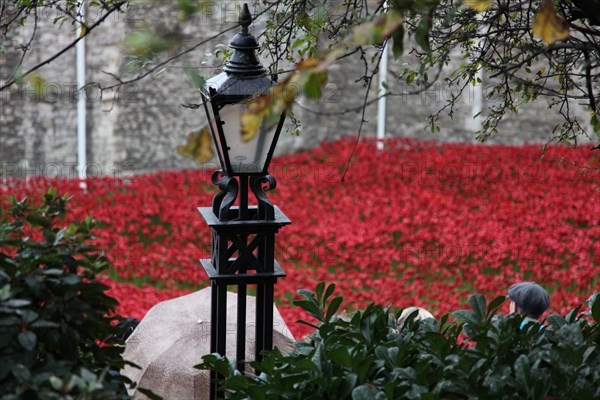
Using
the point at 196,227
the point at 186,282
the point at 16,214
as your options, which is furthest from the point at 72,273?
the point at 196,227

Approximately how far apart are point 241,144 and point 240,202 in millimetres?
244

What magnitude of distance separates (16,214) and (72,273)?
15.0 inches

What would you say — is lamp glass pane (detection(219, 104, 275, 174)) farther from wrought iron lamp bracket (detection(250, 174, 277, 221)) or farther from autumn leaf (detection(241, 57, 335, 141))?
autumn leaf (detection(241, 57, 335, 141))

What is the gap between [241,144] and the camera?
3.61 meters

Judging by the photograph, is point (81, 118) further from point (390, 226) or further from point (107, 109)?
point (390, 226)

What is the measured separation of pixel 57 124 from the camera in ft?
39.0

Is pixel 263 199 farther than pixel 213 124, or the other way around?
pixel 263 199

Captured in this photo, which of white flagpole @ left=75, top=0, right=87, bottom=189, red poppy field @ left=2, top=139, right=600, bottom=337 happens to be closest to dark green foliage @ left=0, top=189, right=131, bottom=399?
red poppy field @ left=2, top=139, right=600, bottom=337

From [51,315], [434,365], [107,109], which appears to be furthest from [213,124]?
[107,109]

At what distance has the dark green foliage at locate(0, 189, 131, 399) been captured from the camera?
8.22 feet

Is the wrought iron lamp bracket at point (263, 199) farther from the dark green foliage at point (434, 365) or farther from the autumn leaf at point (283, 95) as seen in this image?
the autumn leaf at point (283, 95)

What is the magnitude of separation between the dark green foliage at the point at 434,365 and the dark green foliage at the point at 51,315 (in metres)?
0.51

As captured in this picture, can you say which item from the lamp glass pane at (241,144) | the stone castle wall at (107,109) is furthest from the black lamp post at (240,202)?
the stone castle wall at (107,109)

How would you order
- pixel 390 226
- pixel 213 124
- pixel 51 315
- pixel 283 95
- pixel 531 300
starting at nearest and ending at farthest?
pixel 283 95
pixel 51 315
pixel 213 124
pixel 531 300
pixel 390 226
